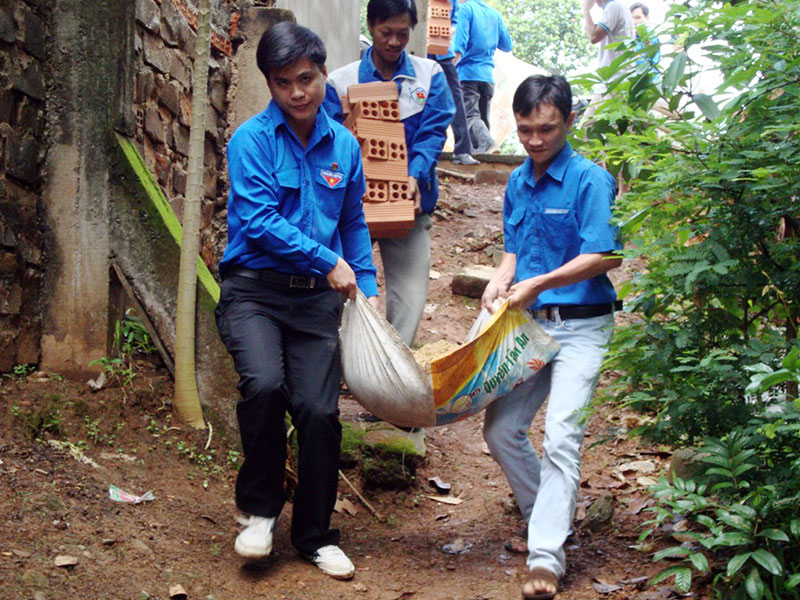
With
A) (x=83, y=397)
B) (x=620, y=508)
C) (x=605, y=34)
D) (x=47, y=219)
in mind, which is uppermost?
(x=605, y=34)

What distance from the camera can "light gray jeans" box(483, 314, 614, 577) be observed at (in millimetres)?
3430

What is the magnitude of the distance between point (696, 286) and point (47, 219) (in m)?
2.87

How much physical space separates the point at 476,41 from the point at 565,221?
26.1 feet

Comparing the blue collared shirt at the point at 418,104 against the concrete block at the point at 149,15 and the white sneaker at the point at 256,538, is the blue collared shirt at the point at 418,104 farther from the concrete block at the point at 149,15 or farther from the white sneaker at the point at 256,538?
the white sneaker at the point at 256,538

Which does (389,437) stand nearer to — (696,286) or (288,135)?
(288,135)

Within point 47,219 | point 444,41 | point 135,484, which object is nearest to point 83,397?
point 135,484

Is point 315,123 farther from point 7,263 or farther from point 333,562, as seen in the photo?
point 333,562

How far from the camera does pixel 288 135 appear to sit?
11.8ft

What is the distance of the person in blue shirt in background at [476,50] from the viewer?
Result: 1117 centimetres

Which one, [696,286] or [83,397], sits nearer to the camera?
[696,286]

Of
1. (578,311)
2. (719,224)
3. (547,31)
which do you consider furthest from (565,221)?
(547,31)

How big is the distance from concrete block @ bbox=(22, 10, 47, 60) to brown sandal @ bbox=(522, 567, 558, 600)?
3066 millimetres

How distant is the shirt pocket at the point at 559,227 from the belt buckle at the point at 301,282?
1006 mm

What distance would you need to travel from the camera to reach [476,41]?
1116 centimetres
